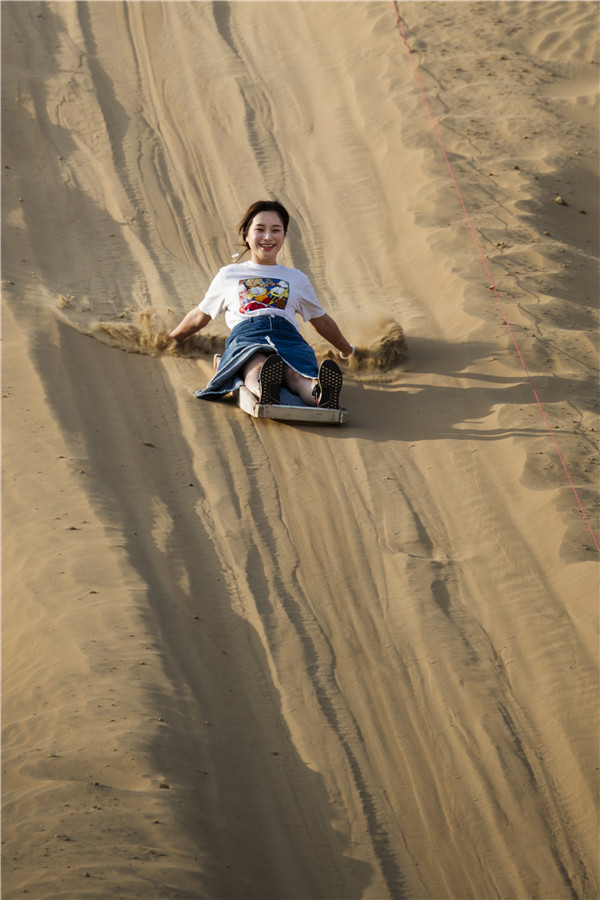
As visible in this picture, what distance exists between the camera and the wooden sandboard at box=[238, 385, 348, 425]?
4.87 meters

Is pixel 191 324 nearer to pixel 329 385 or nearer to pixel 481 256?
pixel 329 385

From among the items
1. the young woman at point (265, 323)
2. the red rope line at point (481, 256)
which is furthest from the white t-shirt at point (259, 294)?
the red rope line at point (481, 256)

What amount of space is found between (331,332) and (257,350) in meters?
0.56

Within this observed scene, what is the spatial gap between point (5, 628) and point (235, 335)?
228 cm

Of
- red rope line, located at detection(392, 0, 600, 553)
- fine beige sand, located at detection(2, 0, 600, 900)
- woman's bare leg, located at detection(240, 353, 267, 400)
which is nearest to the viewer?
fine beige sand, located at detection(2, 0, 600, 900)

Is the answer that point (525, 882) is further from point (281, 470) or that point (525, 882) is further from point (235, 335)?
point (235, 335)

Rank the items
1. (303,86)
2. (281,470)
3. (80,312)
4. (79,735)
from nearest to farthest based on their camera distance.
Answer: (79,735), (281,470), (80,312), (303,86)

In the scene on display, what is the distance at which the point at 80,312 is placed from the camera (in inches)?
226

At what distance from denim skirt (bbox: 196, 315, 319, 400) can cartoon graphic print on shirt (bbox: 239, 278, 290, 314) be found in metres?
0.08

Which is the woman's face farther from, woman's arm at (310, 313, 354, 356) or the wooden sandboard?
the wooden sandboard

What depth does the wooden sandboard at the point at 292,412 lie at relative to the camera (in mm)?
4871

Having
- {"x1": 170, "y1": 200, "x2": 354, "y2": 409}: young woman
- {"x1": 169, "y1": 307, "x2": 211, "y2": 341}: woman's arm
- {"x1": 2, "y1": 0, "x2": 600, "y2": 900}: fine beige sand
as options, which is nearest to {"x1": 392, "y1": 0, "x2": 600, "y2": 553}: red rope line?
{"x1": 2, "y1": 0, "x2": 600, "y2": 900}: fine beige sand

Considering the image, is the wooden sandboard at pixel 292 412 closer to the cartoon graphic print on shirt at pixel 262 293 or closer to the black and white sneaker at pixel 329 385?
the black and white sneaker at pixel 329 385

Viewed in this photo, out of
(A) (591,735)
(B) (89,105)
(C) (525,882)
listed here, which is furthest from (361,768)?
(B) (89,105)
